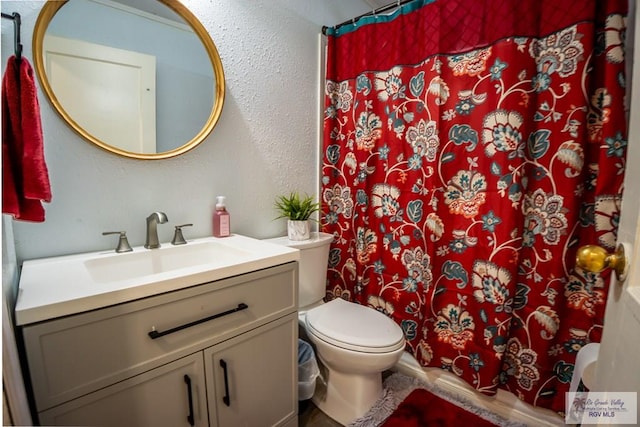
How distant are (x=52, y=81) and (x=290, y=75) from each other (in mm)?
1030

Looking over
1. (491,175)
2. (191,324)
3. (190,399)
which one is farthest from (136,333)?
(491,175)

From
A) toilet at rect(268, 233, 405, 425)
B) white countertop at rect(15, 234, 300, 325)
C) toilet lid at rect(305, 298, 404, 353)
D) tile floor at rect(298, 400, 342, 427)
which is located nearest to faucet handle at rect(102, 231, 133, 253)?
white countertop at rect(15, 234, 300, 325)

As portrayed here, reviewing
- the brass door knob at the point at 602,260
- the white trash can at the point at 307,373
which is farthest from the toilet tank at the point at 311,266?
the brass door knob at the point at 602,260

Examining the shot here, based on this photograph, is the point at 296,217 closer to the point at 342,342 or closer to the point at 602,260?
the point at 342,342

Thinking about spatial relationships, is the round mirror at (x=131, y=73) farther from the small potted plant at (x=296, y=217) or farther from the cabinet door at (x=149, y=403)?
the cabinet door at (x=149, y=403)

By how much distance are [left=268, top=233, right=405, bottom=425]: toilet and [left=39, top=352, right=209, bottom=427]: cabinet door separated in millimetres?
559

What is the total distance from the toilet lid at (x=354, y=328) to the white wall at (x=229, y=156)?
52 centimetres

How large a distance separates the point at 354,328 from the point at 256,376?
0.47 meters

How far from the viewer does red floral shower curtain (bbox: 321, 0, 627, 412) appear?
110 cm

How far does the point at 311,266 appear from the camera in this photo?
157cm

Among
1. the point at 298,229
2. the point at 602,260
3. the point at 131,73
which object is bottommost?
the point at 298,229

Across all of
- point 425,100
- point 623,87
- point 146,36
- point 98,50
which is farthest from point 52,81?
point 623,87

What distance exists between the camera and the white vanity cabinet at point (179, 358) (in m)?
0.70

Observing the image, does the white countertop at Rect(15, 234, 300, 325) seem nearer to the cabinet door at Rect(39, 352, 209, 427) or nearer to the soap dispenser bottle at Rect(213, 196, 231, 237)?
the soap dispenser bottle at Rect(213, 196, 231, 237)
